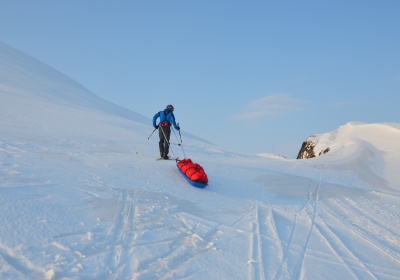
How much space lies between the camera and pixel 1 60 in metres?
30.9

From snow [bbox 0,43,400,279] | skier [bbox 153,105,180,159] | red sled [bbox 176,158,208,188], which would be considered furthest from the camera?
skier [bbox 153,105,180,159]

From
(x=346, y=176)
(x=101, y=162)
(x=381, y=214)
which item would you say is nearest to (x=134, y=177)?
(x=101, y=162)

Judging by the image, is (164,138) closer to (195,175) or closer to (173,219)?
(195,175)

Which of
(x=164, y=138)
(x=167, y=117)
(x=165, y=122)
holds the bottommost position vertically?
(x=164, y=138)

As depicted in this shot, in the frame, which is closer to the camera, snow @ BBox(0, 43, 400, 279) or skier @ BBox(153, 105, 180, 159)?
snow @ BBox(0, 43, 400, 279)

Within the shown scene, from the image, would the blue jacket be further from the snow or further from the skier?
the snow

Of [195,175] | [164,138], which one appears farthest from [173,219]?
[164,138]

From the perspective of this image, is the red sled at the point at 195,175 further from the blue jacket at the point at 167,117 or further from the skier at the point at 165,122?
the blue jacket at the point at 167,117

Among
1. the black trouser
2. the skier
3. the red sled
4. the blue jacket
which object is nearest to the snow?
the red sled

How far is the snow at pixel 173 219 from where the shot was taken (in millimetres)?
3867

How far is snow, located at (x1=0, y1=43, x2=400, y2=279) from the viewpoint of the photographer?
12.7 feet

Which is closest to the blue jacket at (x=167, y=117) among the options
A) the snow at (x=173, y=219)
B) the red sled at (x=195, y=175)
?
the snow at (x=173, y=219)

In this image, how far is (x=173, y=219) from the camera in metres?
5.56

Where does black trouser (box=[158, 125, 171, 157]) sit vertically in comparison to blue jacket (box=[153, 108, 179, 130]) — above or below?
below
